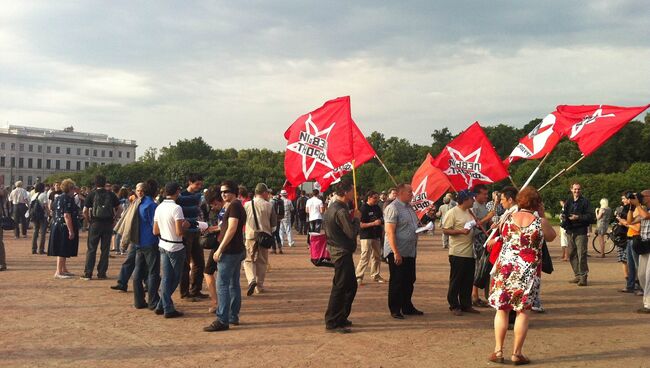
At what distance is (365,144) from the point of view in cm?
1143

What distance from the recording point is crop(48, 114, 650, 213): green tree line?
38.9 meters

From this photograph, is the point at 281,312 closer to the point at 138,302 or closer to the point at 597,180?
the point at 138,302

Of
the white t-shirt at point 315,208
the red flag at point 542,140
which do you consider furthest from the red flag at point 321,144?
the white t-shirt at point 315,208

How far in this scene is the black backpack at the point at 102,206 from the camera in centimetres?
1181

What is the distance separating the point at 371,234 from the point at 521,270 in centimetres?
600

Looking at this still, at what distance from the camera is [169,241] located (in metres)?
8.17

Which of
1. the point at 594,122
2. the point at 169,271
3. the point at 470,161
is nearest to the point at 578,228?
the point at 594,122

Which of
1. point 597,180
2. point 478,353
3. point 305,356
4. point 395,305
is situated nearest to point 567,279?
point 395,305

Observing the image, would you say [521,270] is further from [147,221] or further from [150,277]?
[147,221]

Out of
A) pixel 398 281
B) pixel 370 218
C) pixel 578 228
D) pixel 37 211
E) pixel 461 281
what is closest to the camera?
pixel 398 281

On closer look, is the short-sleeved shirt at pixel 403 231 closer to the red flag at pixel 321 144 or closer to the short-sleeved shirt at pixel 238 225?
the red flag at pixel 321 144

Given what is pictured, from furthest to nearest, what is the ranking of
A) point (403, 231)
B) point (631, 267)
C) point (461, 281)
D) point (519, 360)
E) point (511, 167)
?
point (511, 167) < point (631, 267) < point (461, 281) < point (403, 231) < point (519, 360)

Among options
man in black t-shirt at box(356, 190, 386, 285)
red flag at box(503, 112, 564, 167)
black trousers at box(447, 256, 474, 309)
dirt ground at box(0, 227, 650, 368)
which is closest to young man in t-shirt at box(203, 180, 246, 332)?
dirt ground at box(0, 227, 650, 368)

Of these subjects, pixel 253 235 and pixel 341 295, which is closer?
pixel 341 295
